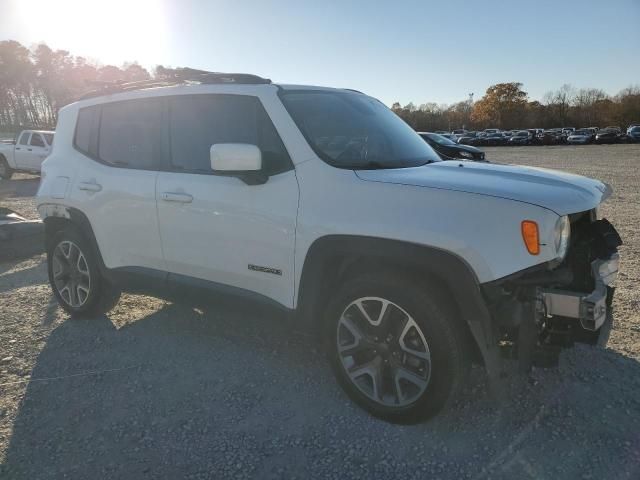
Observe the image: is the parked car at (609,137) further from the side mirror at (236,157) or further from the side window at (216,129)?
the side mirror at (236,157)

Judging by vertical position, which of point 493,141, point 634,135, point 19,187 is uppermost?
point 634,135

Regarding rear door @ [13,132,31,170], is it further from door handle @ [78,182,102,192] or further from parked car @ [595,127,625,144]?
parked car @ [595,127,625,144]

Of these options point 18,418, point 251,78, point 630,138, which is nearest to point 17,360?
point 18,418

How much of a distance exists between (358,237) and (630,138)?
53956mm

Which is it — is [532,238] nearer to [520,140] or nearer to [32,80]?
[520,140]

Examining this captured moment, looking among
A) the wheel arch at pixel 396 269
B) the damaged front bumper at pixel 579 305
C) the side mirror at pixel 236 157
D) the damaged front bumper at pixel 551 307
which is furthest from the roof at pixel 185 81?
the damaged front bumper at pixel 579 305

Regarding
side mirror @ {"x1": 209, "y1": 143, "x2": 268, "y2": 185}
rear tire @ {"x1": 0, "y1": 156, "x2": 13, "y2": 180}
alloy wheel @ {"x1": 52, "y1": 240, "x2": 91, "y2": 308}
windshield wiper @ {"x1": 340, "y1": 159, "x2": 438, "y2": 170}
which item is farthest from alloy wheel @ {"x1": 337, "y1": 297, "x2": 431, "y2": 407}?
rear tire @ {"x1": 0, "y1": 156, "x2": 13, "y2": 180}

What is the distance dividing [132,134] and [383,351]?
8.77 ft

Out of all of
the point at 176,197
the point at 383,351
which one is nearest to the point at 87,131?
the point at 176,197

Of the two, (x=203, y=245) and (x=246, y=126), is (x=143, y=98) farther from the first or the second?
(x=203, y=245)

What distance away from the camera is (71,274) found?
178 inches

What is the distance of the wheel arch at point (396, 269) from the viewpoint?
2.42 metres

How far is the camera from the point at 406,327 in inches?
106

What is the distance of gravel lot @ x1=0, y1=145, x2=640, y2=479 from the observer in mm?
2523
